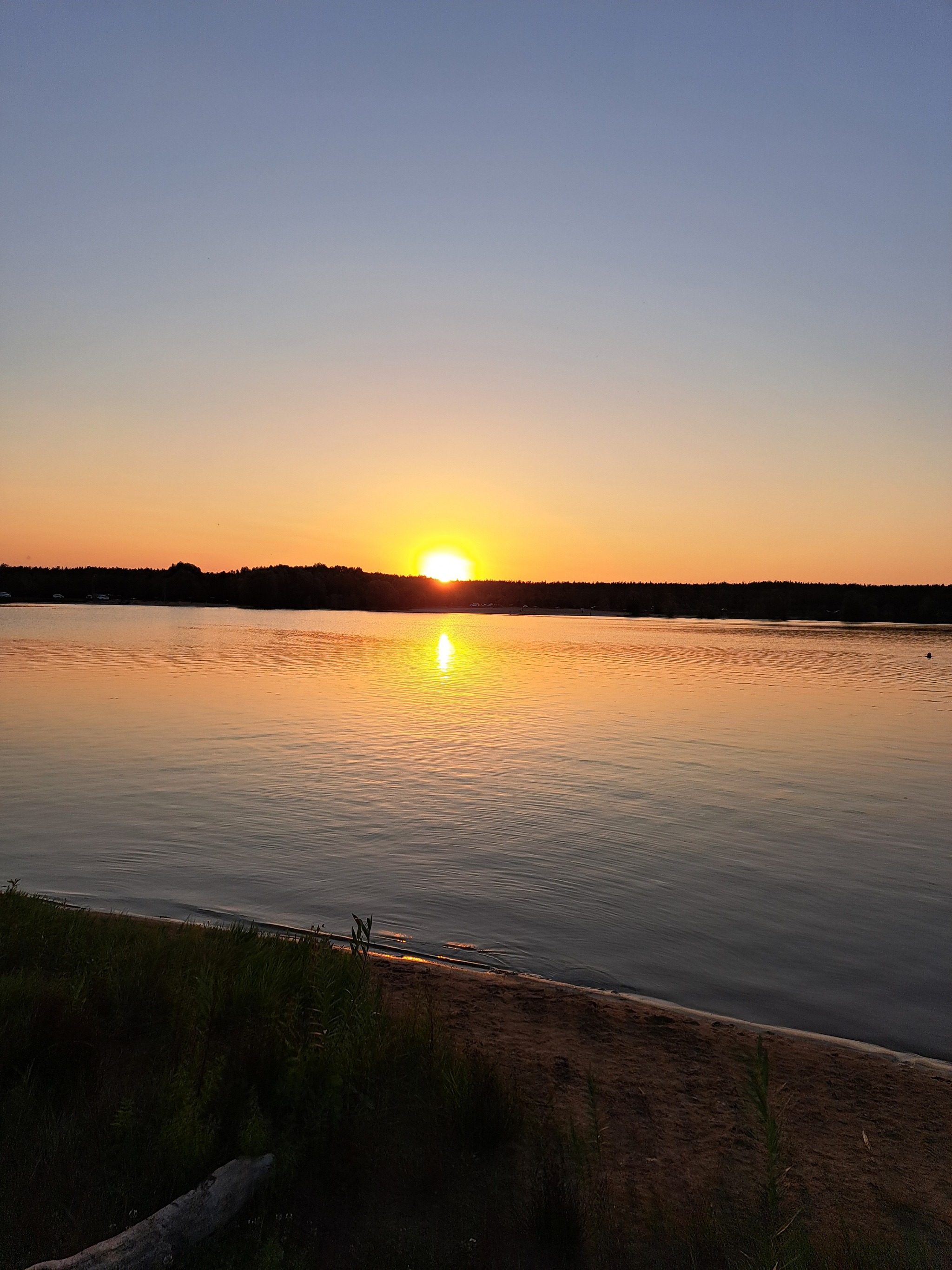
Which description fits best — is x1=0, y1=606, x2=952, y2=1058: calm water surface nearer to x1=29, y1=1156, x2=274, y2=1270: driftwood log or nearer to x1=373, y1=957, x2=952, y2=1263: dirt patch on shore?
x1=373, y1=957, x2=952, y2=1263: dirt patch on shore

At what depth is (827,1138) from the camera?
5.93 meters

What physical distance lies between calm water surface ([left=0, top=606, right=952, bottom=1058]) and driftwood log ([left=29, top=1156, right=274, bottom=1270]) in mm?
4938

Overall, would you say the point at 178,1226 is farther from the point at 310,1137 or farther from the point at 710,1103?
the point at 710,1103

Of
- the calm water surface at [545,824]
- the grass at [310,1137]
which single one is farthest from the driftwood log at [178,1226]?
→ the calm water surface at [545,824]

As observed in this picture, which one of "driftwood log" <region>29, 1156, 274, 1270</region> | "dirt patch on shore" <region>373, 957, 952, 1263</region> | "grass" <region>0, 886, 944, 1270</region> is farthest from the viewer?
"dirt patch on shore" <region>373, 957, 952, 1263</region>

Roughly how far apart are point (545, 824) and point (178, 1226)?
37.8 feet

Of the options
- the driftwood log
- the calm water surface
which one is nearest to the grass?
the driftwood log

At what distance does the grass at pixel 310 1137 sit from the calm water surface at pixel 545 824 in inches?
135

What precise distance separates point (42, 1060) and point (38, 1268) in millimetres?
2233

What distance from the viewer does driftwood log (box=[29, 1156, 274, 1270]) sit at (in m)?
3.95

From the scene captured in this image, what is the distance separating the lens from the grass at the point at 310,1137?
15.0 ft

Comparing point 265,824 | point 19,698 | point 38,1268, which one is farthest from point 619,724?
point 38,1268

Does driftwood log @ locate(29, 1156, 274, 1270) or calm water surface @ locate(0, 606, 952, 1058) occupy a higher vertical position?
driftwood log @ locate(29, 1156, 274, 1270)

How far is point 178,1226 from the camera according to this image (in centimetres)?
430
